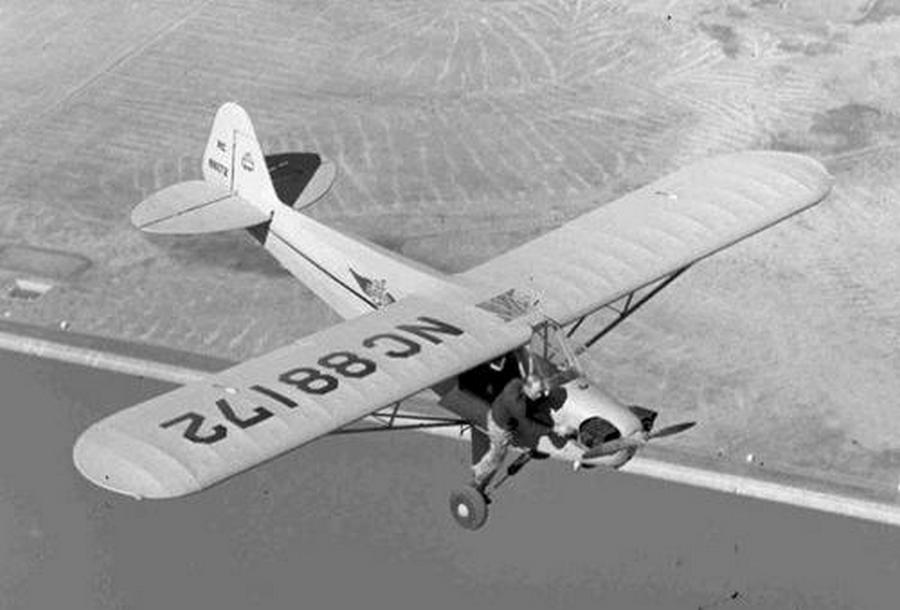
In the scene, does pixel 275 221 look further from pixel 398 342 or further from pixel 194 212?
pixel 398 342

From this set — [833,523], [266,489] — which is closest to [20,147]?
[266,489]

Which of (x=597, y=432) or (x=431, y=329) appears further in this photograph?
(x=431, y=329)

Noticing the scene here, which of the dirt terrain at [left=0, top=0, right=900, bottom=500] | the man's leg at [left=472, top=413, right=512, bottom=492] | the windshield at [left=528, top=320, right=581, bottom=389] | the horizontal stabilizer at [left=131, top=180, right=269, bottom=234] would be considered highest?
the windshield at [left=528, top=320, right=581, bottom=389]

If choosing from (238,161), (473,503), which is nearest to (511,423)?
(473,503)

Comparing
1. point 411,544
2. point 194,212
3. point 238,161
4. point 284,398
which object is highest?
point 284,398

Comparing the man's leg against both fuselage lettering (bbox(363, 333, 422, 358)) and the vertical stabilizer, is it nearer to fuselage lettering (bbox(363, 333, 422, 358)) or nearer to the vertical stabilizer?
fuselage lettering (bbox(363, 333, 422, 358))

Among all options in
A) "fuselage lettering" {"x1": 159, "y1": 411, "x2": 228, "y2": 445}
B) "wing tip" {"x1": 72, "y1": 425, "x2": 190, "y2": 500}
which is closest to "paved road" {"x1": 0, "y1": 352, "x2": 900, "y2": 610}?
"fuselage lettering" {"x1": 159, "y1": 411, "x2": 228, "y2": 445}

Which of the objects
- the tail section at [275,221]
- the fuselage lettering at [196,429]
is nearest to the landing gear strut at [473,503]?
the tail section at [275,221]
